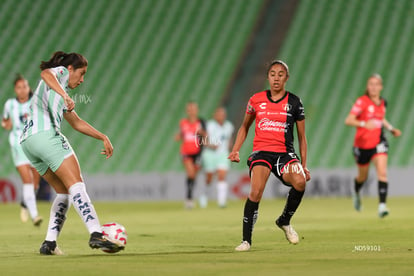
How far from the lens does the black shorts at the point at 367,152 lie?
45.6 feet

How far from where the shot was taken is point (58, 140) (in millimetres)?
7469

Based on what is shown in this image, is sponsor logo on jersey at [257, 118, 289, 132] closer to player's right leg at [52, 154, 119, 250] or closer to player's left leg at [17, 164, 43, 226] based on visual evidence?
player's right leg at [52, 154, 119, 250]

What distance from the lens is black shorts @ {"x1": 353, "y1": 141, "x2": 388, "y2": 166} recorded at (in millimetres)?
13907

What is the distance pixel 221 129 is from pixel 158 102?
20.5 feet

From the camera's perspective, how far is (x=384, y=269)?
19.8ft

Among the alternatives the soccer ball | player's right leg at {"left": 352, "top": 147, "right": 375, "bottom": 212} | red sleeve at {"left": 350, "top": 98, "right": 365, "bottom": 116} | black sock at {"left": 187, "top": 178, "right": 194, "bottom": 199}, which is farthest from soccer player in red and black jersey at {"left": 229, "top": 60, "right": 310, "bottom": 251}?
black sock at {"left": 187, "top": 178, "right": 194, "bottom": 199}

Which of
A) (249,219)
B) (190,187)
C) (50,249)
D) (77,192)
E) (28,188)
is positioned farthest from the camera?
(190,187)

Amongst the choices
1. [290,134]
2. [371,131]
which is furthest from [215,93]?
A: [290,134]

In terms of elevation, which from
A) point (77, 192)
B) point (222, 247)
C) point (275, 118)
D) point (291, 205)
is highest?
point (275, 118)

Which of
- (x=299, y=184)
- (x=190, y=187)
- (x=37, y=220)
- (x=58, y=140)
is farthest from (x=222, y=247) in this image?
(x=190, y=187)

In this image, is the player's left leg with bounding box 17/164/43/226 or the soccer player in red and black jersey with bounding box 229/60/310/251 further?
the player's left leg with bounding box 17/164/43/226

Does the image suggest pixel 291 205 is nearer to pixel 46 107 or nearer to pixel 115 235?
pixel 115 235

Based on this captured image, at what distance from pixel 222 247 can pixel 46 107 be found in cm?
230

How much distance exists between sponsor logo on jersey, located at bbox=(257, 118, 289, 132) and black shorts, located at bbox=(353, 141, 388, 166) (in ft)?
19.8
